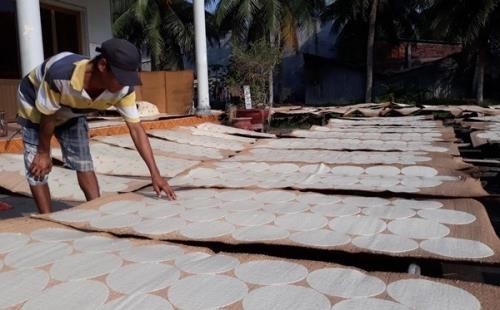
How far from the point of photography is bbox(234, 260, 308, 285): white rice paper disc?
1339 millimetres

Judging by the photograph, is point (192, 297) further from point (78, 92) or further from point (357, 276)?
point (78, 92)

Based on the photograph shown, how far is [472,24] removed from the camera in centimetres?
1473

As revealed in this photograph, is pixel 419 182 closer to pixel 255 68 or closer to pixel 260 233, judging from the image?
pixel 260 233

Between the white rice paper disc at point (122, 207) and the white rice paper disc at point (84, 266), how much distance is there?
0.57m

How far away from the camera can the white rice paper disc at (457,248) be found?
1.49 m

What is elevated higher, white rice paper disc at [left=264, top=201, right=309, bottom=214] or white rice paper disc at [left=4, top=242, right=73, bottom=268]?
white rice paper disc at [left=264, top=201, right=309, bottom=214]

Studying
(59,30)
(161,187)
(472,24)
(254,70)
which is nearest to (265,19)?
(254,70)

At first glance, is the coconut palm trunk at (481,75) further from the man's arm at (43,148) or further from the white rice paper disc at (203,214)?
the man's arm at (43,148)

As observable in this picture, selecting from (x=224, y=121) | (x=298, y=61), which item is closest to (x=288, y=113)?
(x=224, y=121)

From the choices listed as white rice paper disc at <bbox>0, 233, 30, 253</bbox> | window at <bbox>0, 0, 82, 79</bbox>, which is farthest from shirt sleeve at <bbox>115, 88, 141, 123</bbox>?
window at <bbox>0, 0, 82, 79</bbox>

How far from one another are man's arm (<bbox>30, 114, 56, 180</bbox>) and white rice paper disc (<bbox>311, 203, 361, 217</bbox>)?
4.21 ft

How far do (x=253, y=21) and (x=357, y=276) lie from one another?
52.5ft

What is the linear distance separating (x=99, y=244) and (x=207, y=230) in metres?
0.41

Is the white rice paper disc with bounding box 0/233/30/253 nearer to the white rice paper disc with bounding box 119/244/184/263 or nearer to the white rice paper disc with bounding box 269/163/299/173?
the white rice paper disc with bounding box 119/244/184/263
